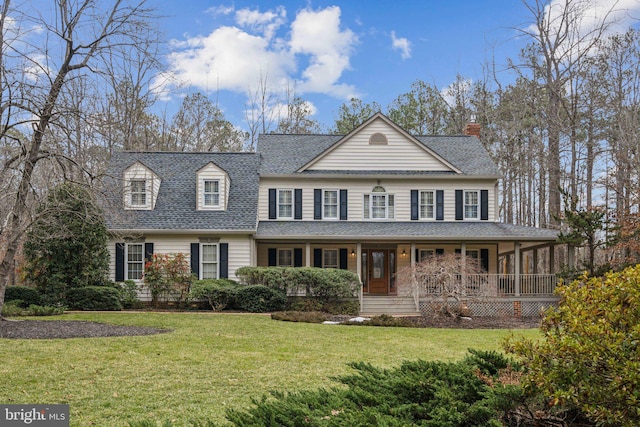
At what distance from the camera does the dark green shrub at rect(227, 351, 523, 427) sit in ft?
12.6

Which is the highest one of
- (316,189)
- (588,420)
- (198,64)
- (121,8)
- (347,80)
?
(198,64)

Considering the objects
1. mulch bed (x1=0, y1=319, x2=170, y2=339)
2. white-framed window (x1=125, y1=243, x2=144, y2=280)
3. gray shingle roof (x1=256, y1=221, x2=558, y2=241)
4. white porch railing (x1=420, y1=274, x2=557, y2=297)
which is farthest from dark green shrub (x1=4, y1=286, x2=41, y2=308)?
white porch railing (x1=420, y1=274, x2=557, y2=297)

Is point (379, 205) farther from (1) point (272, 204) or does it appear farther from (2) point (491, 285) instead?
(2) point (491, 285)

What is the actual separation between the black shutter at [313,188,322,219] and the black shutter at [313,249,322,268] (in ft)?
4.84

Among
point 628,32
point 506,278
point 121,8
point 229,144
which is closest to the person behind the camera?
point 121,8

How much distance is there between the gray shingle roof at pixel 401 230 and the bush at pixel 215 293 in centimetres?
289

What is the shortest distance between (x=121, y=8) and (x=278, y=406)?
488 inches

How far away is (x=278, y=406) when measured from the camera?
4.10 meters

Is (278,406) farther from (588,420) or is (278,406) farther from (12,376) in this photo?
(12,376)

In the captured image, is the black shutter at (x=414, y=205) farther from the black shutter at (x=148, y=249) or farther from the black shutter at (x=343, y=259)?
the black shutter at (x=148, y=249)

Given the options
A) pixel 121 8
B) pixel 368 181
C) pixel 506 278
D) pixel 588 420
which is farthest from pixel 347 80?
pixel 588 420

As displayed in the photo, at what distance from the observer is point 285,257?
79.6 feet

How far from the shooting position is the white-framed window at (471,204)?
24.0 meters

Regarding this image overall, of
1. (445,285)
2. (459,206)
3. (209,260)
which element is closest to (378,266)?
(459,206)
